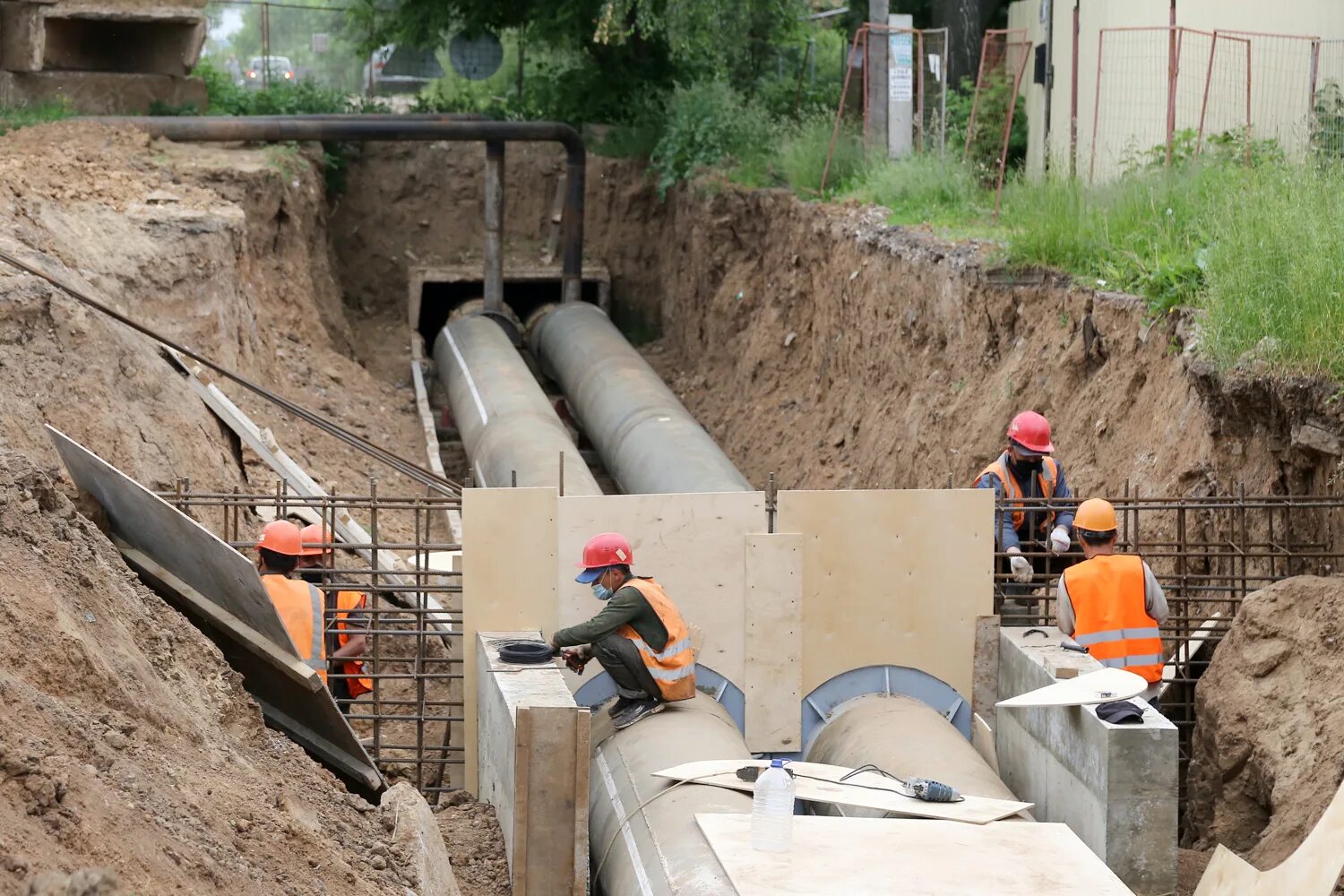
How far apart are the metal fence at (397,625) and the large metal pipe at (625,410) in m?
2.27

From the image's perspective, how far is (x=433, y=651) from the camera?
33.9ft

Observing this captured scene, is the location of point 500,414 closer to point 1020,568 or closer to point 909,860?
point 1020,568

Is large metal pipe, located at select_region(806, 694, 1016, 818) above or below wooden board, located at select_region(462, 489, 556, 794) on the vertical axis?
below

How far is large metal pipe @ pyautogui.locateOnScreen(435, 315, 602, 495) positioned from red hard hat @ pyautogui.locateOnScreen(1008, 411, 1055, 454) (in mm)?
3318

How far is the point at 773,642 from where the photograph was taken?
28.5 feet

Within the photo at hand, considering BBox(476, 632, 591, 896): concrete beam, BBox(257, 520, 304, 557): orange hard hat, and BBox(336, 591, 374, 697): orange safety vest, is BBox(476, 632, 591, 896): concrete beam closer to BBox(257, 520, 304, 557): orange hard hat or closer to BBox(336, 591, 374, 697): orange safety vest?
BBox(257, 520, 304, 557): orange hard hat

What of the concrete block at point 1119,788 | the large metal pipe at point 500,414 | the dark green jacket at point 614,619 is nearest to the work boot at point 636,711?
the dark green jacket at point 614,619

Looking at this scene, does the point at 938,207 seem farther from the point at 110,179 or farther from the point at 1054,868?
the point at 1054,868

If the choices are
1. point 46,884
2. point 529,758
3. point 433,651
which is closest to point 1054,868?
point 529,758

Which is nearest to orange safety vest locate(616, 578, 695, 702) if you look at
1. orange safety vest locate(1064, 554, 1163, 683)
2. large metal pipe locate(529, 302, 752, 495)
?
orange safety vest locate(1064, 554, 1163, 683)

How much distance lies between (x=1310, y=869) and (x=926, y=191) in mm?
10704

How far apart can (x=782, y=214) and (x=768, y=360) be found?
165cm

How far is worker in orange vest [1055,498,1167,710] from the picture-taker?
25.9 ft

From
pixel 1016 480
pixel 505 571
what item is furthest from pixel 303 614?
pixel 1016 480
